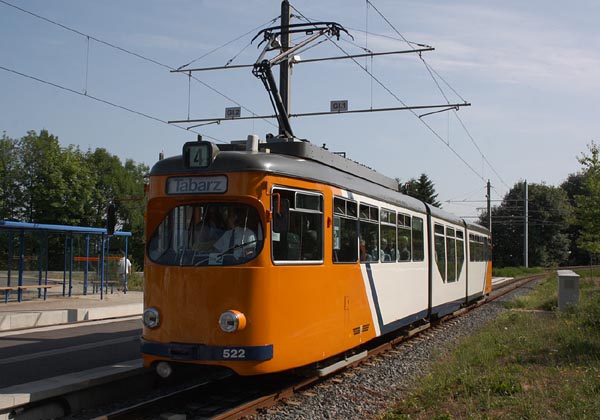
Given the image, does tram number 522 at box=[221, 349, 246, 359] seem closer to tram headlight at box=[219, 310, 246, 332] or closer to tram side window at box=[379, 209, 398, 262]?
tram headlight at box=[219, 310, 246, 332]

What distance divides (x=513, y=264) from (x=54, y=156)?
47356 millimetres

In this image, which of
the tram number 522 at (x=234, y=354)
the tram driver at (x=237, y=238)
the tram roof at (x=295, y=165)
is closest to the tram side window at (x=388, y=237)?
the tram roof at (x=295, y=165)

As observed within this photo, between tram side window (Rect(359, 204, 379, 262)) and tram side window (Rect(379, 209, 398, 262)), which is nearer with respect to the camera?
tram side window (Rect(359, 204, 379, 262))

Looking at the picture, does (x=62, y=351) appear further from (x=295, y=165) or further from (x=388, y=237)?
(x=388, y=237)

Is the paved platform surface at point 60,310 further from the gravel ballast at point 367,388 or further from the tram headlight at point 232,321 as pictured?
the tram headlight at point 232,321

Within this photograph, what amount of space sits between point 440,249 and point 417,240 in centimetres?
231

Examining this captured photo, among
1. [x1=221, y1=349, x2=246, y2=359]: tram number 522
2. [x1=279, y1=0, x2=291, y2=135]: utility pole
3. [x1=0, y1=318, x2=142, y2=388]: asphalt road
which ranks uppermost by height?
[x1=279, y1=0, x2=291, y2=135]: utility pole

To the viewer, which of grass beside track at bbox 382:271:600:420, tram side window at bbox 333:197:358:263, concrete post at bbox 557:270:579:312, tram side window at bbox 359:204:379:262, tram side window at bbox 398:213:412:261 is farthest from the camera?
concrete post at bbox 557:270:579:312

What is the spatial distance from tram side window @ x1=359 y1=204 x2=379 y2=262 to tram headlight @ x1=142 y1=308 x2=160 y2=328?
3.35 meters

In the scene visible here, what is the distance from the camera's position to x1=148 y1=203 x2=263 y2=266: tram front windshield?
7.66 metres

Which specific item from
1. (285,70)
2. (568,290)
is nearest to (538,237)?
(568,290)

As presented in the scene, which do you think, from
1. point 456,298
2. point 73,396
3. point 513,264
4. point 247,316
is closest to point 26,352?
point 73,396

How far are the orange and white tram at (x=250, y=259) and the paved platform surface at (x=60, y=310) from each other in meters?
7.11

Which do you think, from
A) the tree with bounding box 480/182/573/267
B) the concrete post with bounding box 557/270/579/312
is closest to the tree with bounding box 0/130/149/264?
the tree with bounding box 480/182/573/267
